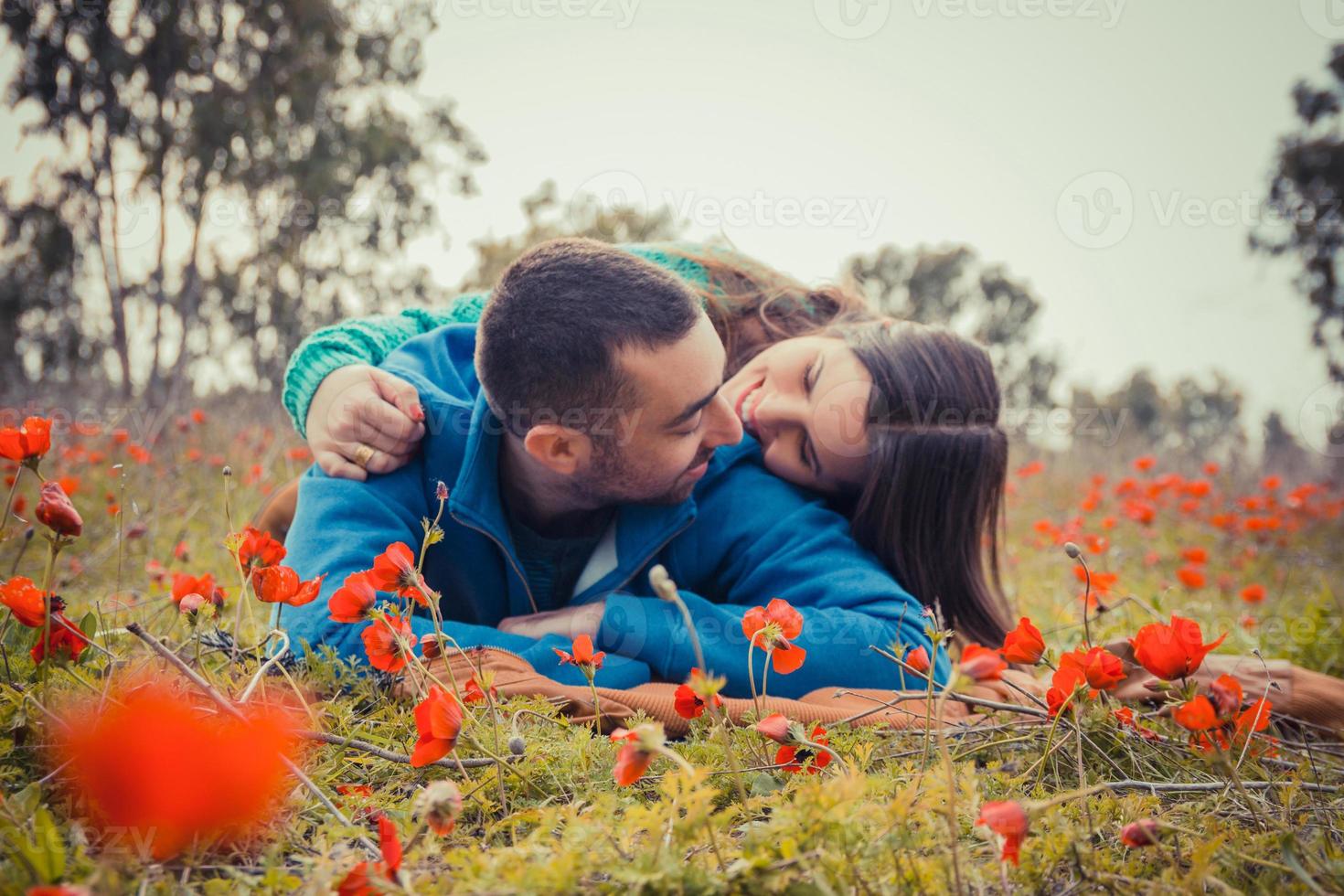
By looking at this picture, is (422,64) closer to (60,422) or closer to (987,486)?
(60,422)

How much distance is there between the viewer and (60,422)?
4.51 metres

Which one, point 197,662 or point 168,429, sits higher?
point 197,662

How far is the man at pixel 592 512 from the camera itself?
173cm

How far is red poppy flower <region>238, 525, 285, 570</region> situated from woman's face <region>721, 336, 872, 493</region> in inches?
55.5

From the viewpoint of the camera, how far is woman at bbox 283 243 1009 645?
2297 mm

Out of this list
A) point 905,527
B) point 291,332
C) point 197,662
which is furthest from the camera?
point 291,332

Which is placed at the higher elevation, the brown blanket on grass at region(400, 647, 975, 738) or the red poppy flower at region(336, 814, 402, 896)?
the red poppy flower at region(336, 814, 402, 896)

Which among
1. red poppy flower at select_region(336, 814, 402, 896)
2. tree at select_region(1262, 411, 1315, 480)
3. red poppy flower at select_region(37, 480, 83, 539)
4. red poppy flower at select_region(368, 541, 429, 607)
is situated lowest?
tree at select_region(1262, 411, 1315, 480)

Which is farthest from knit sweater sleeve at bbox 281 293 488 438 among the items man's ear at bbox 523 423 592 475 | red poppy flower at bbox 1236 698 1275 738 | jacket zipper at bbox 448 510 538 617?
red poppy flower at bbox 1236 698 1275 738

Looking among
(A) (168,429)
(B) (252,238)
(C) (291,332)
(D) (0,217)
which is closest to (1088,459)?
(A) (168,429)

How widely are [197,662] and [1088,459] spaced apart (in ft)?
22.5

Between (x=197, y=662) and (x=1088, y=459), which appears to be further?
(x=1088, y=459)

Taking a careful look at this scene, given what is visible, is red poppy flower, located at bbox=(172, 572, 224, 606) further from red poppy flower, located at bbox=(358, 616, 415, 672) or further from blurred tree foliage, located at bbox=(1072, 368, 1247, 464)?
blurred tree foliage, located at bbox=(1072, 368, 1247, 464)

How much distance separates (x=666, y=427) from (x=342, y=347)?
99cm
